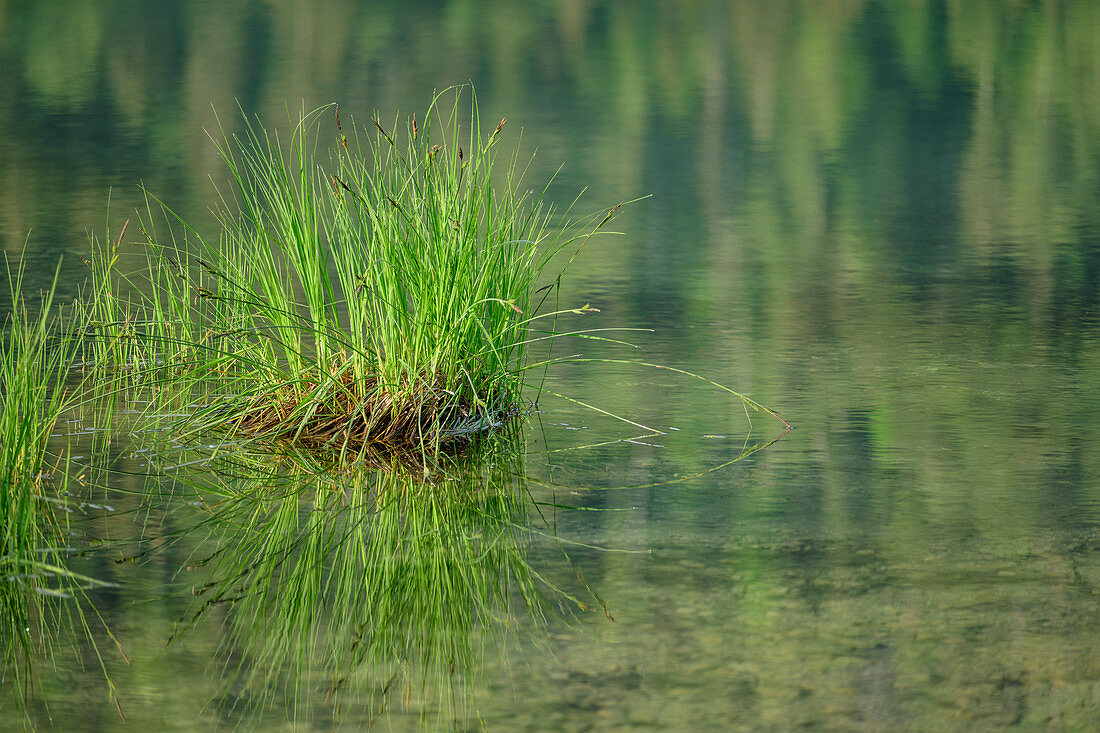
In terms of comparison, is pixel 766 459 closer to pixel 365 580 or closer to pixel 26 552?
pixel 365 580

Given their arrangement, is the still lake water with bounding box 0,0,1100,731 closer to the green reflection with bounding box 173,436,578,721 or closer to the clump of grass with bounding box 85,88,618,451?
the green reflection with bounding box 173,436,578,721

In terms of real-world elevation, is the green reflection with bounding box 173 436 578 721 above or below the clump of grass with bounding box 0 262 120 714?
below

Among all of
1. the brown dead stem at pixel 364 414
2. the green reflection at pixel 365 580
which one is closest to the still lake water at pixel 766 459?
the green reflection at pixel 365 580

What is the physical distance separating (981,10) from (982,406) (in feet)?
53.7

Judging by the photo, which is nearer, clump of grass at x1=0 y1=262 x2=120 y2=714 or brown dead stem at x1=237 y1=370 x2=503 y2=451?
clump of grass at x1=0 y1=262 x2=120 y2=714

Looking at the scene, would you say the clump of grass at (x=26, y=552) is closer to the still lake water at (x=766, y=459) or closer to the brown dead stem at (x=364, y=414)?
the still lake water at (x=766, y=459)

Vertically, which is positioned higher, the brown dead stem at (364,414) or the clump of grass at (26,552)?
the clump of grass at (26,552)

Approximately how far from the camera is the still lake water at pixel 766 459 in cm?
229

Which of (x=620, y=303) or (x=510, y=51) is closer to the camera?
(x=620, y=303)

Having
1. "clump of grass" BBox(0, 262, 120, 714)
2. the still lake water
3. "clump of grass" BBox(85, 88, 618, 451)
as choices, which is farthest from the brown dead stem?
"clump of grass" BBox(0, 262, 120, 714)

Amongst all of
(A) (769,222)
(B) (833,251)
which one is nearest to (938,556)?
(B) (833,251)

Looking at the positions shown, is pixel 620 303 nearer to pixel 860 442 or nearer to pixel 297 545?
pixel 860 442

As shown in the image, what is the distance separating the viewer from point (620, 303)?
5676mm

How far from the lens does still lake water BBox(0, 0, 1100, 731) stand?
229 centimetres
